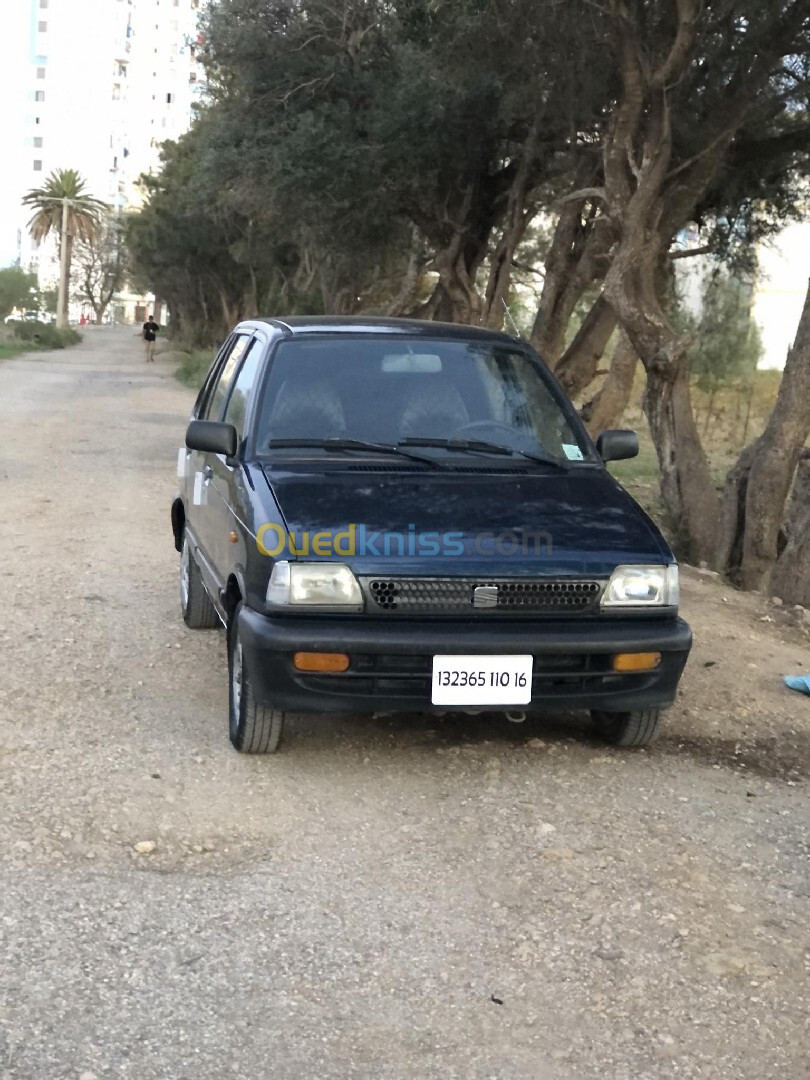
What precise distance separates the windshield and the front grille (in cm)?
109

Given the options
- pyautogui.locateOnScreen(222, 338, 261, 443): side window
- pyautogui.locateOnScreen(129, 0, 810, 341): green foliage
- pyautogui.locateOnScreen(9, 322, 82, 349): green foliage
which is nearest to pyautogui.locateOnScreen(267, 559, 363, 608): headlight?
pyautogui.locateOnScreen(222, 338, 261, 443): side window

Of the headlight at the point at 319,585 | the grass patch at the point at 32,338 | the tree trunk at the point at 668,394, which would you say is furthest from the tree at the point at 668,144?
the grass patch at the point at 32,338

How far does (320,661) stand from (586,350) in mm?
13053

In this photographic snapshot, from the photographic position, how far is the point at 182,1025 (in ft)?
11.2

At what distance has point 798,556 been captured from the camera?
995 cm

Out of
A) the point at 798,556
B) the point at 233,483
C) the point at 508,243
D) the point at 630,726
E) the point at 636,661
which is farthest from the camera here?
the point at 508,243

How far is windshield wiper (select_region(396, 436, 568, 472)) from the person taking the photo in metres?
6.13

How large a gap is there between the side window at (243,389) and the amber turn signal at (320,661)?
4.71 ft

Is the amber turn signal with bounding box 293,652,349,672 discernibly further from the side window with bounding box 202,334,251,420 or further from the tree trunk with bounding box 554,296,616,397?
the tree trunk with bounding box 554,296,616,397

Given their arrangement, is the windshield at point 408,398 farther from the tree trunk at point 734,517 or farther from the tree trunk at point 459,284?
the tree trunk at point 459,284

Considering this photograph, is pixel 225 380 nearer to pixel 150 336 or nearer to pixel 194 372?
pixel 194 372

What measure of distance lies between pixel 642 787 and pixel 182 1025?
252 cm

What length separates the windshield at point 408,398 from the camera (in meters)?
6.18

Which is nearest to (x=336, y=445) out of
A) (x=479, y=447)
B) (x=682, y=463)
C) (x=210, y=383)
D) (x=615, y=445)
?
(x=479, y=447)
